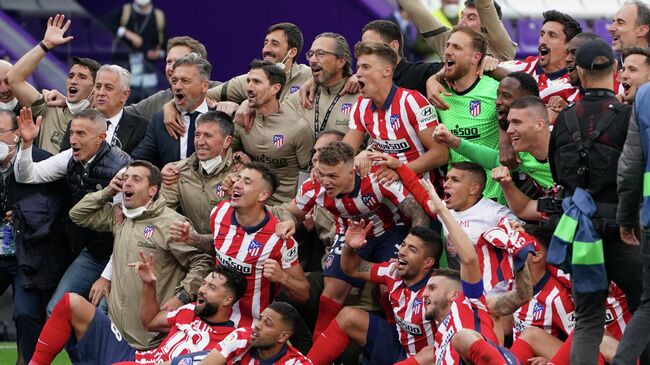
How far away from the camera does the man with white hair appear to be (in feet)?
34.1

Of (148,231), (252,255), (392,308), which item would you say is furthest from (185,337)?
(392,308)

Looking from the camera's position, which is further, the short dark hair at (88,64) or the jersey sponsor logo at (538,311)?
the short dark hair at (88,64)

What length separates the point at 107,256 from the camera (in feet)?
33.0

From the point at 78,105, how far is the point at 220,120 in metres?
1.58

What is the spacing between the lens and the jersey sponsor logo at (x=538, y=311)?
856cm

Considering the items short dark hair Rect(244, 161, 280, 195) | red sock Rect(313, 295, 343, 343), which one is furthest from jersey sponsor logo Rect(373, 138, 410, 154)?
red sock Rect(313, 295, 343, 343)

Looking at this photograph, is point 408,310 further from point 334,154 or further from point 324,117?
point 324,117

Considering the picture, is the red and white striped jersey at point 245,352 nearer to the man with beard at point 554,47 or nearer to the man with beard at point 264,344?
the man with beard at point 264,344

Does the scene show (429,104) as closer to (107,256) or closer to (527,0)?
(107,256)

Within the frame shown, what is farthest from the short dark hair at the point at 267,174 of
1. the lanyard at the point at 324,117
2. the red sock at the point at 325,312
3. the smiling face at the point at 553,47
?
the smiling face at the point at 553,47

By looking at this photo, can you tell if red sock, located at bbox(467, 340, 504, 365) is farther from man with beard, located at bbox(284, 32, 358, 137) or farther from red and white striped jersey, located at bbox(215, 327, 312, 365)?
man with beard, located at bbox(284, 32, 358, 137)

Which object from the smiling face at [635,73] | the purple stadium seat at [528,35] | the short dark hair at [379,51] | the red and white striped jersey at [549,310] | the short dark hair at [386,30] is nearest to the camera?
the smiling face at [635,73]

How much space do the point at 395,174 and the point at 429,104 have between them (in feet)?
2.09

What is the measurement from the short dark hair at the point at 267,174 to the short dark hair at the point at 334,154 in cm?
50
